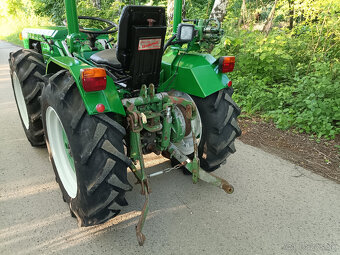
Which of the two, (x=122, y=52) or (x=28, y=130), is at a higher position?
(x=122, y=52)

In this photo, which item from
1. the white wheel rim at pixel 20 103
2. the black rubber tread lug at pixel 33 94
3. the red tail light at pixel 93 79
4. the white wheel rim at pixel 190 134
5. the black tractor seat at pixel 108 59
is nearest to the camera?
the red tail light at pixel 93 79

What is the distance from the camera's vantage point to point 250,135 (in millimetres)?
4094

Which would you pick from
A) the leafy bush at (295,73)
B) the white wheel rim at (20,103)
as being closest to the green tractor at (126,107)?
the white wheel rim at (20,103)

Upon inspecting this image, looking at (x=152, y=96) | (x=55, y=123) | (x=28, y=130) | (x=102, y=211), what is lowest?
(x=28, y=130)

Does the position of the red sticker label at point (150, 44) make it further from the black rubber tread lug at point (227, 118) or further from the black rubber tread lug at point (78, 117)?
the black rubber tread lug at point (227, 118)

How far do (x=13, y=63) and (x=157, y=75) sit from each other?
2.11m

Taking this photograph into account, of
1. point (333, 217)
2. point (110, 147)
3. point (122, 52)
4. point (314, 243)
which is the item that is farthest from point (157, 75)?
point (333, 217)

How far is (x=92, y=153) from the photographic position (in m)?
1.81

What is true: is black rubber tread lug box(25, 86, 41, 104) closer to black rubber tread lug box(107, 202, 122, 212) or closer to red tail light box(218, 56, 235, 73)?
black rubber tread lug box(107, 202, 122, 212)

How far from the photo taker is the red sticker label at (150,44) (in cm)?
202

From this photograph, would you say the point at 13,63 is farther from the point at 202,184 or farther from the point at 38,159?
the point at 202,184

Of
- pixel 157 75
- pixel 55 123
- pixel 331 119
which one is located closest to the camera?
pixel 157 75

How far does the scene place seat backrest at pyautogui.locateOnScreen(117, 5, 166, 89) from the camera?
6.27 ft

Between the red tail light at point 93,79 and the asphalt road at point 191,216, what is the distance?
47.2 inches
